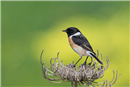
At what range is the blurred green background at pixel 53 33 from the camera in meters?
8.53

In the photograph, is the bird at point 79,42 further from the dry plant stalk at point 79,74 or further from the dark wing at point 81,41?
the dry plant stalk at point 79,74

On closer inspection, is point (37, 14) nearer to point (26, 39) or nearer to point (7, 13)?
point (7, 13)

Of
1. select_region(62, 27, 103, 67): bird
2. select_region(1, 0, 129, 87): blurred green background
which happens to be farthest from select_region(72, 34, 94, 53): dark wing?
select_region(1, 0, 129, 87): blurred green background

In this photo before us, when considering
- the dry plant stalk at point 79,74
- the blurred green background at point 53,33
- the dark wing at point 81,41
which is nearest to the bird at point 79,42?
the dark wing at point 81,41

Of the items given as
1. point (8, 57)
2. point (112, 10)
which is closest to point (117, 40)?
point (112, 10)

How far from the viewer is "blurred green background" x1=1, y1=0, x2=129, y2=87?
8.53m

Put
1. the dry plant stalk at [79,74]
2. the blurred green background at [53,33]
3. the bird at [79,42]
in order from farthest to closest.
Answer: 1. the blurred green background at [53,33]
2. the bird at [79,42]
3. the dry plant stalk at [79,74]

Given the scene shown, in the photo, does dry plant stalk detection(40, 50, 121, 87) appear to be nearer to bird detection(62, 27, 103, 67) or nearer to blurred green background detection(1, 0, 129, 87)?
bird detection(62, 27, 103, 67)

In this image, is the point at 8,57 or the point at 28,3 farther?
the point at 28,3

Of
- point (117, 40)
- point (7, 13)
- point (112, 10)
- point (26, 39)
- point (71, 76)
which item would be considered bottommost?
point (71, 76)

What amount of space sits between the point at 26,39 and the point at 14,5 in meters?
3.10

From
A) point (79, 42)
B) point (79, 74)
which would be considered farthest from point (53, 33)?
point (79, 74)

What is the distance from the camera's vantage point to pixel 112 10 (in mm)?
11414

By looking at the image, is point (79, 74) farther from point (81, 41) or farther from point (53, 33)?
point (53, 33)
